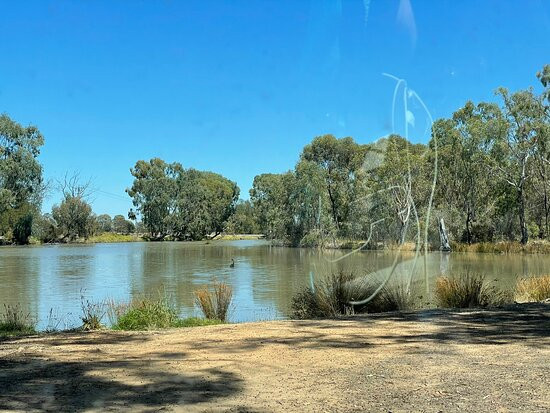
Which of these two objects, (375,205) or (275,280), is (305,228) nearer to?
(375,205)

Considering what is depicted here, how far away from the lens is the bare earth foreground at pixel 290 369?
354 centimetres

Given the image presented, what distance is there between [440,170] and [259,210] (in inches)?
1409

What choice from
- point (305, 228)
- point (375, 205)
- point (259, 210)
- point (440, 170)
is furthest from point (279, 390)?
point (259, 210)

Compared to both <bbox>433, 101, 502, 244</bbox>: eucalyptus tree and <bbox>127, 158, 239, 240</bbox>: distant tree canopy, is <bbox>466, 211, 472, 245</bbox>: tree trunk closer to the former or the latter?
<bbox>433, 101, 502, 244</bbox>: eucalyptus tree

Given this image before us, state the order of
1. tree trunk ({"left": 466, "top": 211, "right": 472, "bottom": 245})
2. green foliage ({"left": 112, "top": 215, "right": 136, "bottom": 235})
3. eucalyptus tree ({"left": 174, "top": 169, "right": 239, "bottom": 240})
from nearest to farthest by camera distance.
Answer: tree trunk ({"left": 466, "top": 211, "right": 472, "bottom": 245}) < eucalyptus tree ({"left": 174, "top": 169, "right": 239, "bottom": 240}) < green foliage ({"left": 112, "top": 215, "right": 136, "bottom": 235})

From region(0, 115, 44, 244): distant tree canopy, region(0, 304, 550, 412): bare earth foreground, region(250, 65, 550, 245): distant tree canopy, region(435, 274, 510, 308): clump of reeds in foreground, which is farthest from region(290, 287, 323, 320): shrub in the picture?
region(0, 115, 44, 244): distant tree canopy

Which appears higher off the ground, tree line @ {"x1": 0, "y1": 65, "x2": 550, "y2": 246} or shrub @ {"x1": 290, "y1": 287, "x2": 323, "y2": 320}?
tree line @ {"x1": 0, "y1": 65, "x2": 550, "y2": 246}

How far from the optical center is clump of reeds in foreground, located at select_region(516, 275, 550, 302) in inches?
433

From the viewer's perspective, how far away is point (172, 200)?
81062 mm

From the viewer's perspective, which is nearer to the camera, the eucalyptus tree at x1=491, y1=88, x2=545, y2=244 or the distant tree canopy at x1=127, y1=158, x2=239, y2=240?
the eucalyptus tree at x1=491, y1=88, x2=545, y2=244

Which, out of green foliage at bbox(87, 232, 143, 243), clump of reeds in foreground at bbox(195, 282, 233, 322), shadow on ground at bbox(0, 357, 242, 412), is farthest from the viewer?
green foliage at bbox(87, 232, 143, 243)

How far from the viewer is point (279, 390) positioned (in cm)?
385

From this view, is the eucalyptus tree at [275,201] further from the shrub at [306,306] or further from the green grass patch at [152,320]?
the green grass patch at [152,320]

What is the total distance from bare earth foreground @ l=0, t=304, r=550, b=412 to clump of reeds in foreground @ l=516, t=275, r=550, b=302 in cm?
478
